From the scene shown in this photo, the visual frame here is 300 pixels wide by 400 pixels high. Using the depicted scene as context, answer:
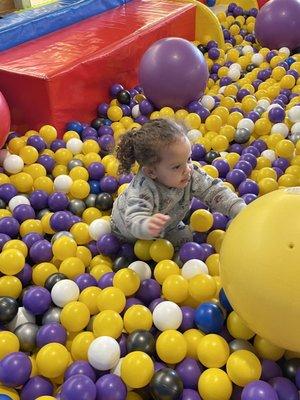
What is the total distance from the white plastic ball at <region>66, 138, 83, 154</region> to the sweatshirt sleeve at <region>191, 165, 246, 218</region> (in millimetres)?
788

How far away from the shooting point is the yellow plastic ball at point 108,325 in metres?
1.23

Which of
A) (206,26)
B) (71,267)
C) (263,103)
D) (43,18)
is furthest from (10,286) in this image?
(206,26)

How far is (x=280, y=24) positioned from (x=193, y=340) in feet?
7.96

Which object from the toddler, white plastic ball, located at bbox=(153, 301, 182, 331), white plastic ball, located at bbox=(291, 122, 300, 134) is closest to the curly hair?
the toddler

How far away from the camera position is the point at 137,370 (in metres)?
1.10

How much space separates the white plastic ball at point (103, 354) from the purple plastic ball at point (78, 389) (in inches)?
3.0

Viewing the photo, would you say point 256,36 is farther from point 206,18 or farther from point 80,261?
point 80,261

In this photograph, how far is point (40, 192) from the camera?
72.2 inches

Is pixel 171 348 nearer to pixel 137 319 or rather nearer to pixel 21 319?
pixel 137 319

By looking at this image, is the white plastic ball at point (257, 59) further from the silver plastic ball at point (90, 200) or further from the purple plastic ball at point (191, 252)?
the purple plastic ball at point (191, 252)

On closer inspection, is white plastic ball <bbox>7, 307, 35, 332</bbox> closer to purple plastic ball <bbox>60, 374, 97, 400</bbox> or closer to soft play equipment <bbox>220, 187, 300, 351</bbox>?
purple plastic ball <bbox>60, 374, 97, 400</bbox>

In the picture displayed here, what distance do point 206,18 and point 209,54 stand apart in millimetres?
330

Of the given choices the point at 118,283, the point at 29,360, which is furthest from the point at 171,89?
the point at 29,360

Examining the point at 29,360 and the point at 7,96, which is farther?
the point at 7,96
